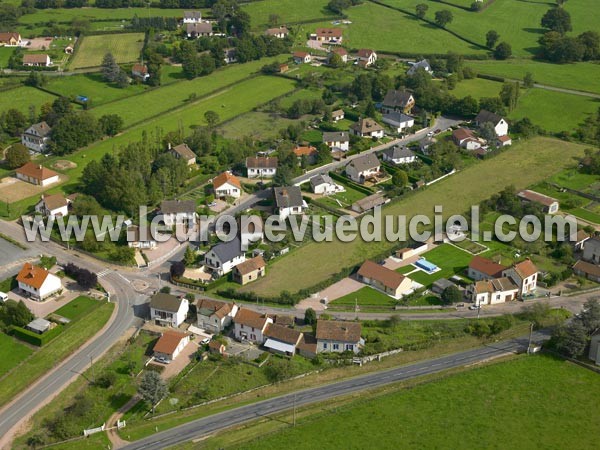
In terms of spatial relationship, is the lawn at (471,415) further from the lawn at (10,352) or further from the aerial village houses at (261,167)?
the aerial village houses at (261,167)

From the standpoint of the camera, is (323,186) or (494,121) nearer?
(323,186)

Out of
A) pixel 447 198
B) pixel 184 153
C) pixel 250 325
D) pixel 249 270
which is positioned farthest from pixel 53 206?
pixel 447 198

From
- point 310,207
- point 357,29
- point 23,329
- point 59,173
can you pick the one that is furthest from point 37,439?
point 357,29

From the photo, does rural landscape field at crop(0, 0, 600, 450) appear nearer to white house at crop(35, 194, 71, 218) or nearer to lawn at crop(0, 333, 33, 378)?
lawn at crop(0, 333, 33, 378)

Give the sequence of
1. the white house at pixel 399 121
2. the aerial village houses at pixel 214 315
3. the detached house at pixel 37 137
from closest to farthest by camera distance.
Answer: the aerial village houses at pixel 214 315 < the detached house at pixel 37 137 < the white house at pixel 399 121

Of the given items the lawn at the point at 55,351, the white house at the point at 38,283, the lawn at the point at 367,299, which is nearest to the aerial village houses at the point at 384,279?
the lawn at the point at 367,299

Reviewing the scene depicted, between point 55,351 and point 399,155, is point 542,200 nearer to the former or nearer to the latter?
point 399,155
